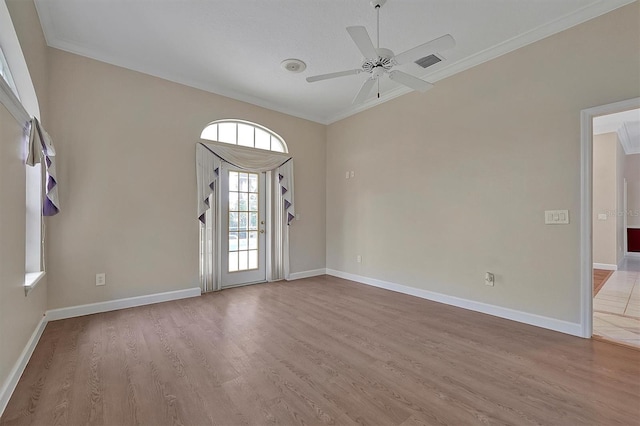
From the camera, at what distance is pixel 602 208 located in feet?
16.4

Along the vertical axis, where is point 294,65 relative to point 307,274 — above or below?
above

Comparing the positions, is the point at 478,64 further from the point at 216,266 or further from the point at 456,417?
the point at 216,266

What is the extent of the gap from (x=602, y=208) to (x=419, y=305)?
410 centimetres

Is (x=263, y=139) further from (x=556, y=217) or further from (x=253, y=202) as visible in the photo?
(x=556, y=217)

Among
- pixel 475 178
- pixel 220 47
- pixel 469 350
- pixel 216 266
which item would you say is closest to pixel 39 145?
pixel 220 47

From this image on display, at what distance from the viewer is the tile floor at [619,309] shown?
9.10 ft

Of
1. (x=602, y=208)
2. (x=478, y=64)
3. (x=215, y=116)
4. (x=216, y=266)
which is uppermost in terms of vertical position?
(x=478, y=64)

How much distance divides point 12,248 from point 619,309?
6050 millimetres

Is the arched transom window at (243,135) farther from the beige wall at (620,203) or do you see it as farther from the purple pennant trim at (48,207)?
the beige wall at (620,203)

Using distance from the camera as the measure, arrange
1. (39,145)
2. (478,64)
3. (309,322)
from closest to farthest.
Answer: (39,145)
(309,322)
(478,64)

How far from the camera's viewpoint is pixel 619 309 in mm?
3424

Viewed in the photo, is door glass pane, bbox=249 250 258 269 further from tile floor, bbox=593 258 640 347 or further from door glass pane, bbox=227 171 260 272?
tile floor, bbox=593 258 640 347

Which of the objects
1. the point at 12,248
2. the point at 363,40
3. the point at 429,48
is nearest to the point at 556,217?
the point at 429,48

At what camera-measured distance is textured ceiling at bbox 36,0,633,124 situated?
2645 millimetres
